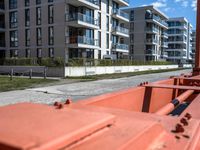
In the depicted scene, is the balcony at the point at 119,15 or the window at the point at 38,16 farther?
the balcony at the point at 119,15

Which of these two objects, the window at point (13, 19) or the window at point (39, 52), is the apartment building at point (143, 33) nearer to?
the window at point (39, 52)

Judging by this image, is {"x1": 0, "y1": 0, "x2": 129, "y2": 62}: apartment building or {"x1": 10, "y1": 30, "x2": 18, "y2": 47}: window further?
{"x1": 10, "y1": 30, "x2": 18, "y2": 47}: window

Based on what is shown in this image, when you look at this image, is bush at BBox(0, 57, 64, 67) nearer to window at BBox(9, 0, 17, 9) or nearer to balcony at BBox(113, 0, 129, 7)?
window at BBox(9, 0, 17, 9)

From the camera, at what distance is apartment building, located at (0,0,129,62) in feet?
126

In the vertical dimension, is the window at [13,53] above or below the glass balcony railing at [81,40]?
below

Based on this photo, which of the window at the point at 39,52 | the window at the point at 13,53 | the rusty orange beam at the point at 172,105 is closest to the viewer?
the rusty orange beam at the point at 172,105

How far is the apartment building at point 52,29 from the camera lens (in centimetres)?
3853

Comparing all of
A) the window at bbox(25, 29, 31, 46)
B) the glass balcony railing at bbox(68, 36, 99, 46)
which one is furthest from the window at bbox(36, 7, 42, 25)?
the glass balcony railing at bbox(68, 36, 99, 46)

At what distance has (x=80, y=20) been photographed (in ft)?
125

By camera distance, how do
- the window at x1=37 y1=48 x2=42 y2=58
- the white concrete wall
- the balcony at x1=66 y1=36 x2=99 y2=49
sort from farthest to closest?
the window at x1=37 y1=48 x2=42 y2=58 < the balcony at x1=66 y1=36 x2=99 y2=49 < the white concrete wall

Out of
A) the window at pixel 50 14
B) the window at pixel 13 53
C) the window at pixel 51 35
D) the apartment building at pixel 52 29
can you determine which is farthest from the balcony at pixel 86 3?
the window at pixel 13 53

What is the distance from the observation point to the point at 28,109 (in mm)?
1718

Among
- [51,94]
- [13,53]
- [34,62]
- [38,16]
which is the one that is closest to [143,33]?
[38,16]

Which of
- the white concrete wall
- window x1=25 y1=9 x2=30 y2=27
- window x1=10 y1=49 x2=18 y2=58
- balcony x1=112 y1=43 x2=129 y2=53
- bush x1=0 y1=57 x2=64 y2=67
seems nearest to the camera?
bush x1=0 y1=57 x2=64 y2=67
